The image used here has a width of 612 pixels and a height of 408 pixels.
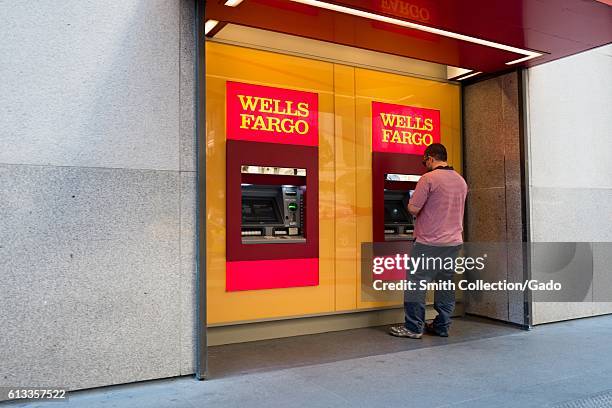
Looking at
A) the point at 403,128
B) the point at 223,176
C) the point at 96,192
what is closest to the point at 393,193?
the point at 403,128

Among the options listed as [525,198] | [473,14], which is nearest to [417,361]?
[525,198]

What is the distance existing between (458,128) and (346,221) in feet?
6.03

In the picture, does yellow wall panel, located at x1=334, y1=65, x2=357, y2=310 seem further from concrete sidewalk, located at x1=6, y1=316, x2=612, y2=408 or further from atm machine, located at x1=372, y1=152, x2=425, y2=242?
concrete sidewalk, located at x1=6, y1=316, x2=612, y2=408

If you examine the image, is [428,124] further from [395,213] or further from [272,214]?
[272,214]

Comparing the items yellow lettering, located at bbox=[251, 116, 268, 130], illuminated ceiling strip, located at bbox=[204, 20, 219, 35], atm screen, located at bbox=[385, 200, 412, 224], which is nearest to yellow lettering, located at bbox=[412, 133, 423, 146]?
atm screen, located at bbox=[385, 200, 412, 224]

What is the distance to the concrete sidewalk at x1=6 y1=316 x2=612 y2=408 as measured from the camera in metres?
3.09

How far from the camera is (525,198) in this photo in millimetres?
5156

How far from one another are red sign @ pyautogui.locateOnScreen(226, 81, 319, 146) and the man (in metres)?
1.12

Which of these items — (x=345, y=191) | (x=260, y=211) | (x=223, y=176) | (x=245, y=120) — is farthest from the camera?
(x=345, y=191)

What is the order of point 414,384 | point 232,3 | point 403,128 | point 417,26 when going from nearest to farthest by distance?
point 414,384
point 232,3
point 417,26
point 403,128

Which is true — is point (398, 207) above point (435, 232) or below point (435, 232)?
above

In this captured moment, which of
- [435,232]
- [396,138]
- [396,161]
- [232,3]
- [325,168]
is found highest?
[232,3]

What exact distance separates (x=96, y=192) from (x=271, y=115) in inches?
77.4

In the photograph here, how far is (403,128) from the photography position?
5.59m
